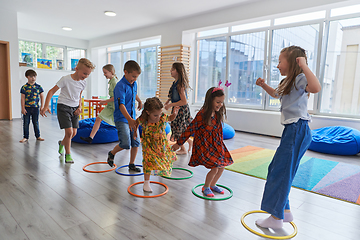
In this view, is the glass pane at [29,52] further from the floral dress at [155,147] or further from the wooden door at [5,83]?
the floral dress at [155,147]

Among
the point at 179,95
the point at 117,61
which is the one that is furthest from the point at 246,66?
the point at 117,61

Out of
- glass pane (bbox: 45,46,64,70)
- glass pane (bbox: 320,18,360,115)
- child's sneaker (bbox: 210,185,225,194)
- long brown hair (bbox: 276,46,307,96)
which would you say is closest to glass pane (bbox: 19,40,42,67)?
glass pane (bbox: 45,46,64,70)

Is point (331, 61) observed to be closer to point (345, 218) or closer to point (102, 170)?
point (345, 218)

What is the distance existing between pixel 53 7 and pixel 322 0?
6013mm

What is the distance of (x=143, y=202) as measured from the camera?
2.12 metres

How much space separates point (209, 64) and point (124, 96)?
16.9 feet

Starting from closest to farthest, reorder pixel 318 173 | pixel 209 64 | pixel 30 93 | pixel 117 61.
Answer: pixel 318 173 → pixel 30 93 → pixel 209 64 → pixel 117 61

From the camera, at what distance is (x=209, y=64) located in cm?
730

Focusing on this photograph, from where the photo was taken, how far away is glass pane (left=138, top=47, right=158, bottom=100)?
30.3 ft

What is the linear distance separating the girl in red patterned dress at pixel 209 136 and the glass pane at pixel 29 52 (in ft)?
29.5

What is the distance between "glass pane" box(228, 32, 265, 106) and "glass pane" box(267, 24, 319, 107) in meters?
0.29

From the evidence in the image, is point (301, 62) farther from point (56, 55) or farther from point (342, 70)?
point (56, 55)

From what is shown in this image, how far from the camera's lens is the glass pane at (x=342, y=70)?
4.91 metres

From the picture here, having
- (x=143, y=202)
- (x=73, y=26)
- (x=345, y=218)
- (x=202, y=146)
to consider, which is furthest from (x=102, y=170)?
(x=73, y=26)
